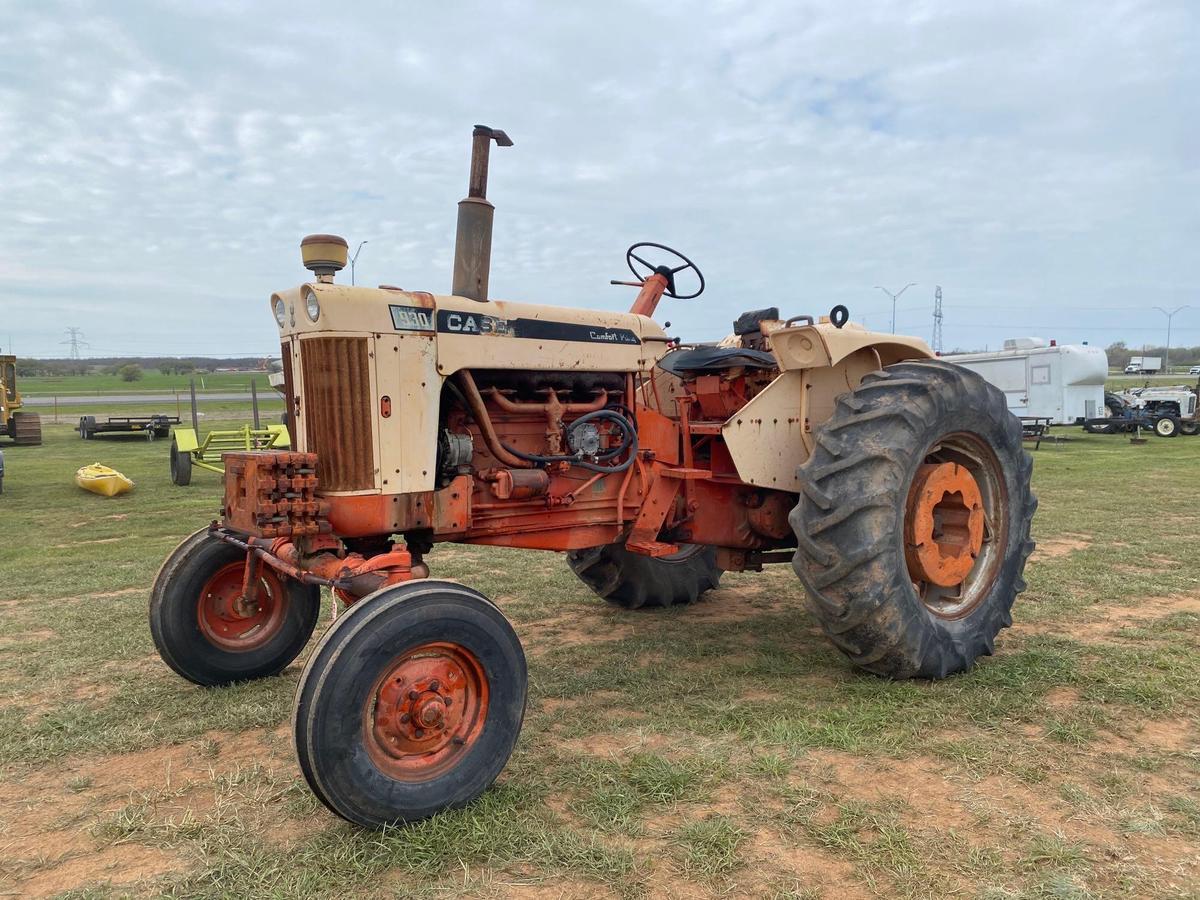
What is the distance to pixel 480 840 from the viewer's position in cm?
266

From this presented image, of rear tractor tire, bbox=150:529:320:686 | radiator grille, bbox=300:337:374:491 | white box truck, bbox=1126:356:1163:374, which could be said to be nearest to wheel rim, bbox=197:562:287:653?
rear tractor tire, bbox=150:529:320:686

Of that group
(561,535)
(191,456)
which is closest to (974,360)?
(191,456)

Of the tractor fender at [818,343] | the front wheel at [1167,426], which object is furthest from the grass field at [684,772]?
the front wheel at [1167,426]

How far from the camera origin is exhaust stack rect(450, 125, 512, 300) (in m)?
3.62

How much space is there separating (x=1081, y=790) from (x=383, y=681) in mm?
2431

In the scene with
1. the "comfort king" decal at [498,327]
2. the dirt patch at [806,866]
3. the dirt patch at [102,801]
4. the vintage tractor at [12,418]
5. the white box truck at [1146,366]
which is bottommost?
the dirt patch at [102,801]

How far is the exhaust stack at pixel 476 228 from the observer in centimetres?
362

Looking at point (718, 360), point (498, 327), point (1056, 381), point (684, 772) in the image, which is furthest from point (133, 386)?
point (684, 772)

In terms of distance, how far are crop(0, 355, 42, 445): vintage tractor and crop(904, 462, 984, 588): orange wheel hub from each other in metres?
21.9

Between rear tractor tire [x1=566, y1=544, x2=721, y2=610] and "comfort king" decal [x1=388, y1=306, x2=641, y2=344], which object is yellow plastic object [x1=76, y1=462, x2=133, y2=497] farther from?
"comfort king" decal [x1=388, y1=306, x2=641, y2=344]

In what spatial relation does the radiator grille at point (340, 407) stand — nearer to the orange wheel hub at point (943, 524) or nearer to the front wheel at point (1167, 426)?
the orange wheel hub at point (943, 524)

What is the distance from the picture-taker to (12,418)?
19984 mm

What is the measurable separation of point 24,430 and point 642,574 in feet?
66.9

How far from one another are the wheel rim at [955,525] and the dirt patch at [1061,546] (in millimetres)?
2739
